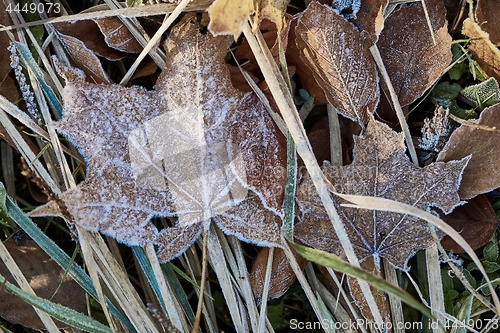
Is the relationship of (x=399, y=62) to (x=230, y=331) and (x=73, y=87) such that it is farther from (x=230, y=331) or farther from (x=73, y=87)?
(x=230, y=331)

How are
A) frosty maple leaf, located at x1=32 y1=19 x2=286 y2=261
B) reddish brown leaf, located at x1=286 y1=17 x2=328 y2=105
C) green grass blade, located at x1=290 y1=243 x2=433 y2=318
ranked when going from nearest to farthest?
green grass blade, located at x1=290 y1=243 x2=433 y2=318 < frosty maple leaf, located at x1=32 y1=19 x2=286 y2=261 < reddish brown leaf, located at x1=286 y1=17 x2=328 y2=105

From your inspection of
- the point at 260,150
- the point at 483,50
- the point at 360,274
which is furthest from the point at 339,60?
the point at 360,274

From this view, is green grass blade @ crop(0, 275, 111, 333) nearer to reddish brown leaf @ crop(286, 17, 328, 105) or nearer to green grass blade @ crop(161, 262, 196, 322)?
green grass blade @ crop(161, 262, 196, 322)

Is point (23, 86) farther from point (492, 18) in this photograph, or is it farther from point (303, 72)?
point (492, 18)

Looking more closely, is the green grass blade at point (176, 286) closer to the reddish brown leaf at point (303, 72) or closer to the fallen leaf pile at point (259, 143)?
the fallen leaf pile at point (259, 143)

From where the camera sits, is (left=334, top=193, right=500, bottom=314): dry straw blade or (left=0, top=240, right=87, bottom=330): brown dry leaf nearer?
(left=334, top=193, right=500, bottom=314): dry straw blade

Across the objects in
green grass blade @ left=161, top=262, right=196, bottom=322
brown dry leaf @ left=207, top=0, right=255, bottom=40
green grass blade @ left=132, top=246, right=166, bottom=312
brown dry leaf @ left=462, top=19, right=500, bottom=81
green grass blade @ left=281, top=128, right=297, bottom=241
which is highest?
brown dry leaf @ left=207, top=0, right=255, bottom=40

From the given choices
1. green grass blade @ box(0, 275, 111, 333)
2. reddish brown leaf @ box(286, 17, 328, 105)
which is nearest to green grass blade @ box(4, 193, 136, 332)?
green grass blade @ box(0, 275, 111, 333)

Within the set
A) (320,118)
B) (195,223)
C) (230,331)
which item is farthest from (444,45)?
(230,331)
